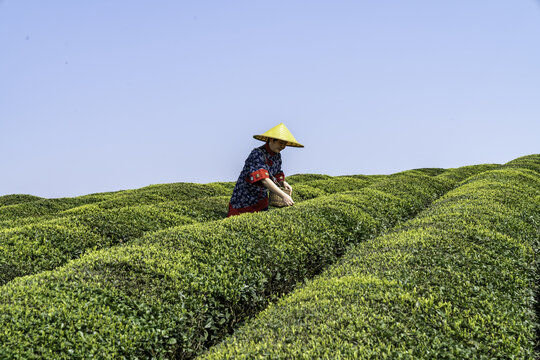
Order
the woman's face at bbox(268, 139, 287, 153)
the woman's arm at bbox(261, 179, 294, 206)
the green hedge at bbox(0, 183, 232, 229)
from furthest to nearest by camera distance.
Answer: the green hedge at bbox(0, 183, 232, 229)
the woman's face at bbox(268, 139, 287, 153)
the woman's arm at bbox(261, 179, 294, 206)

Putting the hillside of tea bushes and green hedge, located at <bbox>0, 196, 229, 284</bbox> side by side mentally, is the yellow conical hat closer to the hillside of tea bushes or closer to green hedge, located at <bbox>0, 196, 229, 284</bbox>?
the hillside of tea bushes

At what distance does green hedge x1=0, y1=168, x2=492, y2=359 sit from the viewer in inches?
202

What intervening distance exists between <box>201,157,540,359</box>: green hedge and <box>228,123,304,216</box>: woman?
2450 millimetres

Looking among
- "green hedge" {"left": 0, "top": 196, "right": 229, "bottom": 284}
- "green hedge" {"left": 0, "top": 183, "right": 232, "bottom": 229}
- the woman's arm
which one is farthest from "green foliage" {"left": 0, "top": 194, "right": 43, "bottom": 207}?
the woman's arm

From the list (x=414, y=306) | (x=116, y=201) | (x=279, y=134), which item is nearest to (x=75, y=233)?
(x=279, y=134)

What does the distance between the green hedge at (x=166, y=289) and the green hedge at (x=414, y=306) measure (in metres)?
0.83

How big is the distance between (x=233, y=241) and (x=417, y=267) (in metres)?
3.43

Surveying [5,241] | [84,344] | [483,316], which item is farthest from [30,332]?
[483,316]

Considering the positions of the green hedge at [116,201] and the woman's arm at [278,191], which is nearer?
the woman's arm at [278,191]

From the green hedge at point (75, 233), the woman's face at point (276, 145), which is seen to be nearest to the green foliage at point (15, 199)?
the green hedge at point (75, 233)

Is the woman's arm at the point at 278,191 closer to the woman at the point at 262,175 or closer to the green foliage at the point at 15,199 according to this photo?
the woman at the point at 262,175

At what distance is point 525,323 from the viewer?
19.5 ft

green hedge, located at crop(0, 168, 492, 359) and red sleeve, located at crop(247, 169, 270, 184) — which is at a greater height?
red sleeve, located at crop(247, 169, 270, 184)

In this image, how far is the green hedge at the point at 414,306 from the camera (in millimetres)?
4785
